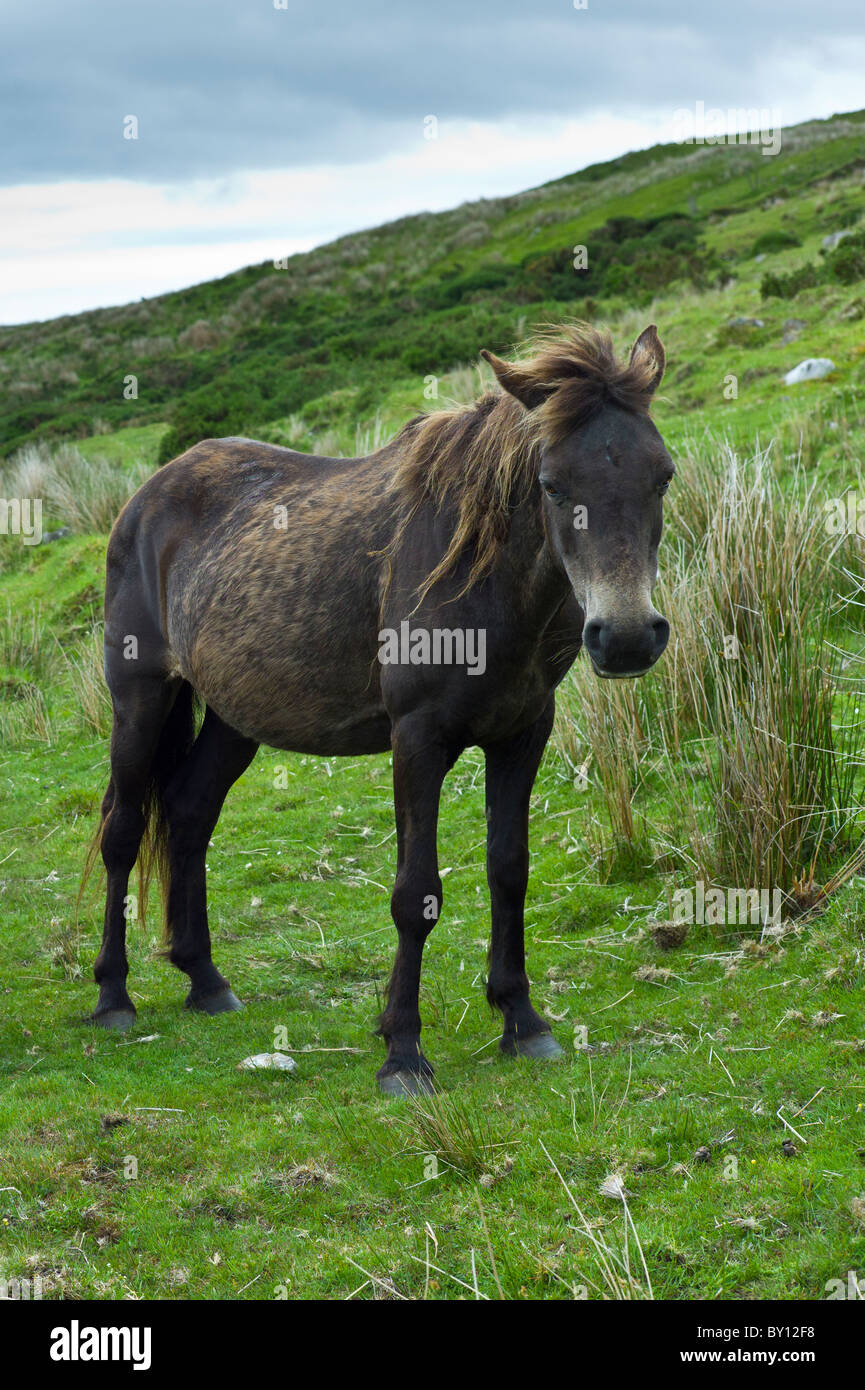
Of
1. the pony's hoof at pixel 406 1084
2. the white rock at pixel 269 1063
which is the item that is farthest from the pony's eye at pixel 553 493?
the white rock at pixel 269 1063

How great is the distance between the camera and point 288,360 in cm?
3284

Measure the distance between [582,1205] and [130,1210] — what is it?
5.29 ft

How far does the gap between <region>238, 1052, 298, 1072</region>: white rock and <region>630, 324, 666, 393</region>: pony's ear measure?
11.1 ft

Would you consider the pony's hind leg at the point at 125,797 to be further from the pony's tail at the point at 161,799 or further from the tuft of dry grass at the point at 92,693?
the tuft of dry grass at the point at 92,693

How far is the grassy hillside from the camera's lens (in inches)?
150

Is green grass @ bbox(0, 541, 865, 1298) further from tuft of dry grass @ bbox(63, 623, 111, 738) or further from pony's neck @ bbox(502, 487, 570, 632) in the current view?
tuft of dry grass @ bbox(63, 623, 111, 738)

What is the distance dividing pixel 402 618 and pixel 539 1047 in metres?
1.95

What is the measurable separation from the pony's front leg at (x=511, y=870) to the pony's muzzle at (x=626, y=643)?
1325 millimetres

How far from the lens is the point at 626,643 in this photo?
391 centimetres

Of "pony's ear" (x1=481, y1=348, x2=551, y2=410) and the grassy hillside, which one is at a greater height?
"pony's ear" (x1=481, y1=348, x2=551, y2=410)

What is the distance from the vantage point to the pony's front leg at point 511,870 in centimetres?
532
